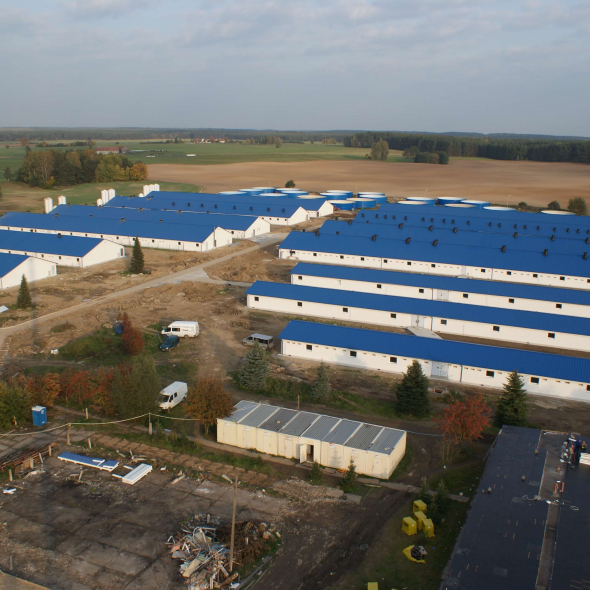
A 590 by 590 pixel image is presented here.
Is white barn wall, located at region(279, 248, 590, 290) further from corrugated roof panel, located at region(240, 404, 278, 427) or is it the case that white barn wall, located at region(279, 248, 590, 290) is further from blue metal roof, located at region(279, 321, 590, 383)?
corrugated roof panel, located at region(240, 404, 278, 427)

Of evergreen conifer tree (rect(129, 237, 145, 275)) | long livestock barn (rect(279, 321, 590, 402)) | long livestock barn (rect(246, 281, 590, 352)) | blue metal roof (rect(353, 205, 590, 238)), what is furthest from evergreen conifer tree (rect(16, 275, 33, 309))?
blue metal roof (rect(353, 205, 590, 238))

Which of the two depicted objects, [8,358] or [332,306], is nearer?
[8,358]

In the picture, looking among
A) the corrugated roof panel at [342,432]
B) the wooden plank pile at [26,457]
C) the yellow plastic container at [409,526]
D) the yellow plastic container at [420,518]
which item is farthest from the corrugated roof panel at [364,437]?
the wooden plank pile at [26,457]

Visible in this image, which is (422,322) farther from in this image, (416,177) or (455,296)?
(416,177)

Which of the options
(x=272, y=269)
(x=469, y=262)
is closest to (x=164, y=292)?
(x=272, y=269)

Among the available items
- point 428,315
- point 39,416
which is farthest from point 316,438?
point 428,315

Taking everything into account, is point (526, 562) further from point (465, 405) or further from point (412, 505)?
point (465, 405)
